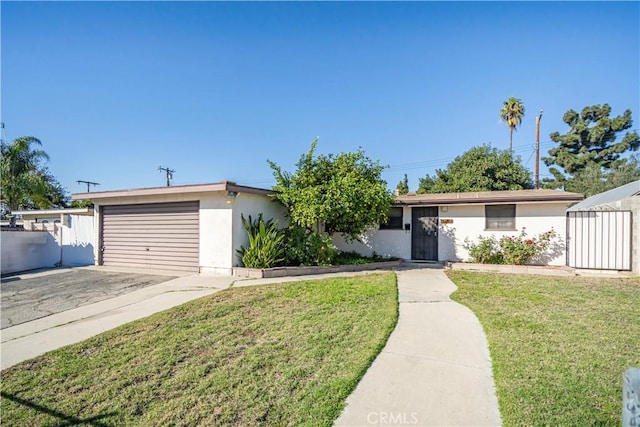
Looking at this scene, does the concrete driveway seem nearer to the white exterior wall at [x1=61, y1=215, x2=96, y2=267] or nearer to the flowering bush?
the white exterior wall at [x1=61, y1=215, x2=96, y2=267]

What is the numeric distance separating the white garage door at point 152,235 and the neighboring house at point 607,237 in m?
11.8

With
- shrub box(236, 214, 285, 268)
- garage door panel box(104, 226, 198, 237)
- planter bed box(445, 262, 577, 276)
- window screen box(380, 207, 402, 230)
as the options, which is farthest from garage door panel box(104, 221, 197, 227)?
planter bed box(445, 262, 577, 276)

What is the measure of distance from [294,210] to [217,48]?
612 centimetres

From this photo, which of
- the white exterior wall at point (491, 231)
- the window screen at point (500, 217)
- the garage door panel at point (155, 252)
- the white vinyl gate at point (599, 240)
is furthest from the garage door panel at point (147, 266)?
the white vinyl gate at point (599, 240)

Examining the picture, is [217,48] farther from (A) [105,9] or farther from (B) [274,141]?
(B) [274,141]

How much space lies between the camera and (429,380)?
10.2 ft

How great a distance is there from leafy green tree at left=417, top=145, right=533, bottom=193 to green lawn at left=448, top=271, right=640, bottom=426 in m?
14.9

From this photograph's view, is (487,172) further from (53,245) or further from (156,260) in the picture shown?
(53,245)

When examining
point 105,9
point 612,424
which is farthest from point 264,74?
point 612,424

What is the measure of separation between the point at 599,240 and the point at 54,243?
19.3 metres

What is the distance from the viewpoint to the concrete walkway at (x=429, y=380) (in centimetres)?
254

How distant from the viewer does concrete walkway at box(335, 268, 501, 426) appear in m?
2.54

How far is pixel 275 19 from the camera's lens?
33.0 feet

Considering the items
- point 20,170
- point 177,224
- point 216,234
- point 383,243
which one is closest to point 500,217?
point 383,243
